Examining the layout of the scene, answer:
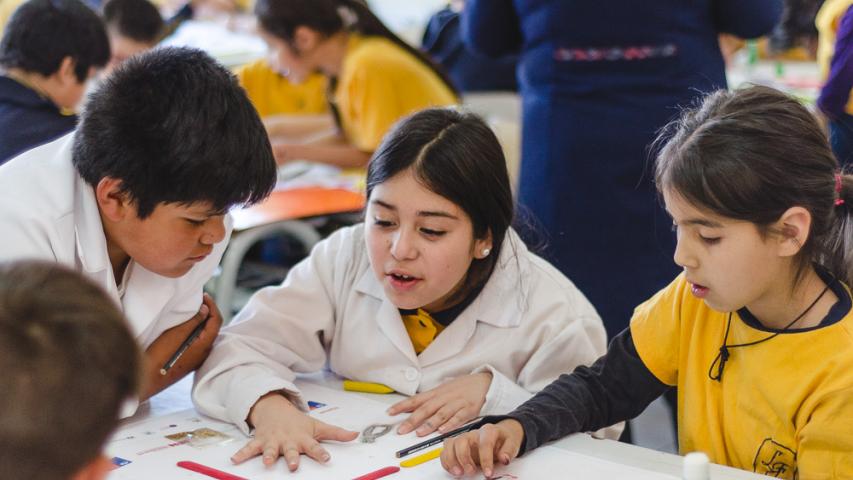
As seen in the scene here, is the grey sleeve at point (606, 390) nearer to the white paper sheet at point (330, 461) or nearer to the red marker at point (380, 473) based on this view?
the white paper sheet at point (330, 461)

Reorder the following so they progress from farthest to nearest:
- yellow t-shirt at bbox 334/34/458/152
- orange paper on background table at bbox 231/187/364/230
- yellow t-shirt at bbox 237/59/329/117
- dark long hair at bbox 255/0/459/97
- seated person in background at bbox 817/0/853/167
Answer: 1. yellow t-shirt at bbox 237/59/329/117
2. dark long hair at bbox 255/0/459/97
3. yellow t-shirt at bbox 334/34/458/152
4. orange paper on background table at bbox 231/187/364/230
5. seated person in background at bbox 817/0/853/167

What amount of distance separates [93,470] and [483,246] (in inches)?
37.0

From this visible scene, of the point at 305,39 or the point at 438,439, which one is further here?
the point at 305,39

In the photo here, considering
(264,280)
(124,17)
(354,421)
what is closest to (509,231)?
(354,421)

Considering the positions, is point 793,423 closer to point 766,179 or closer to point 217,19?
point 766,179

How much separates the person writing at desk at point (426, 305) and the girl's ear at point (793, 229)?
394mm

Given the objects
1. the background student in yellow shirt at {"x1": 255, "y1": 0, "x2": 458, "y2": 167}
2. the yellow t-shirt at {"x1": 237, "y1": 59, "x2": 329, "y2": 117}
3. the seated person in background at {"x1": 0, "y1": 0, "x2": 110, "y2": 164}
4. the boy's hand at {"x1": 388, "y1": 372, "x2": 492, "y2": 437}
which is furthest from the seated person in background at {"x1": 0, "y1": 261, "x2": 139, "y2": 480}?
the yellow t-shirt at {"x1": 237, "y1": 59, "x2": 329, "y2": 117}

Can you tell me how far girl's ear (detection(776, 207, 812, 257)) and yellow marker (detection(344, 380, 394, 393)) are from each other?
0.62 metres

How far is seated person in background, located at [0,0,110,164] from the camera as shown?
2.36m

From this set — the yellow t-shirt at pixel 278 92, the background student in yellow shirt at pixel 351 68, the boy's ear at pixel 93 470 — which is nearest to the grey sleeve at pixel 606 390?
the boy's ear at pixel 93 470

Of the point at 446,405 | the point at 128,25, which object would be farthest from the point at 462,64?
the point at 446,405

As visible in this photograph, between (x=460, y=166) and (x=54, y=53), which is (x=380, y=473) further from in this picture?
(x=54, y=53)

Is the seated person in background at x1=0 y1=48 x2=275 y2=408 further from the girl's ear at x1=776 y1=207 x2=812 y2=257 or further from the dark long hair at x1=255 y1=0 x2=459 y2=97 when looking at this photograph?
the dark long hair at x1=255 y1=0 x2=459 y2=97

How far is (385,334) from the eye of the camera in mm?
1666
